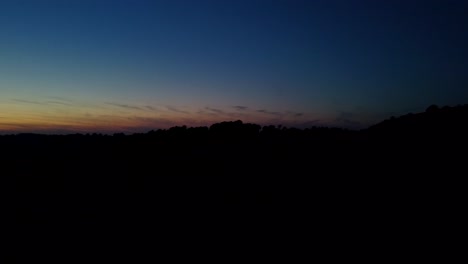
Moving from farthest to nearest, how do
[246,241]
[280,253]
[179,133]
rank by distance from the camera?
[179,133] < [246,241] < [280,253]

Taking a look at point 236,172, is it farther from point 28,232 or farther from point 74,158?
point 74,158

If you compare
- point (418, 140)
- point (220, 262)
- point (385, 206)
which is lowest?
point (220, 262)

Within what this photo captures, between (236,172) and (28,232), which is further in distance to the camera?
(236,172)

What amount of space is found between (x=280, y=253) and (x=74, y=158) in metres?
37.5

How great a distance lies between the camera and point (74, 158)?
46469mm

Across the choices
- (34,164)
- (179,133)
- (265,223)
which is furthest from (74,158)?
(265,223)

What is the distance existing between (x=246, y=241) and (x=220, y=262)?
1856 mm

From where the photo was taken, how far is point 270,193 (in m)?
22.5

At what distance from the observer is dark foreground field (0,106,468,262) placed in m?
16.6

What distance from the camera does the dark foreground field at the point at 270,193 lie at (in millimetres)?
16594

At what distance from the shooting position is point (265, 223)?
1920cm

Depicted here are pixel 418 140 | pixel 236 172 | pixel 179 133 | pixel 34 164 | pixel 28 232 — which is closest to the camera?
pixel 418 140

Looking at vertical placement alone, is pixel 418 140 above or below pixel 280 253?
above

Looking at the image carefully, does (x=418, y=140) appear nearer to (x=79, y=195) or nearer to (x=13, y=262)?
(x=13, y=262)
